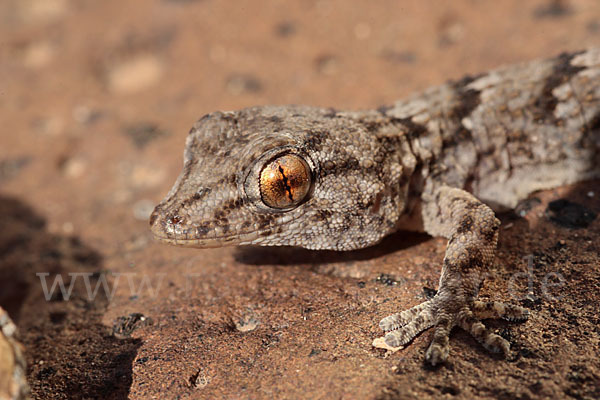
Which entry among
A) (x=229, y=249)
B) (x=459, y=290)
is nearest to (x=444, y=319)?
(x=459, y=290)

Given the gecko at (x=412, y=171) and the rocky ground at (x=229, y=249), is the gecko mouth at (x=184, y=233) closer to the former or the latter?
the gecko at (x=412, y=171)

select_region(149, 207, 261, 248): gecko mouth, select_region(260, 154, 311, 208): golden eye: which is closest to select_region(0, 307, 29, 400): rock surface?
select_region(149, 207, 261, 248): gecko mouth

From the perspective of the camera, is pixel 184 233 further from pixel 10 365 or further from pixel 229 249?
pixel 10 365

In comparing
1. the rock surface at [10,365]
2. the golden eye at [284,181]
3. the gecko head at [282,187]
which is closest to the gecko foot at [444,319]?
the gecko head at [282,187]

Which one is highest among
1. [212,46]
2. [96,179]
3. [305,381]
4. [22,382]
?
[212,46]

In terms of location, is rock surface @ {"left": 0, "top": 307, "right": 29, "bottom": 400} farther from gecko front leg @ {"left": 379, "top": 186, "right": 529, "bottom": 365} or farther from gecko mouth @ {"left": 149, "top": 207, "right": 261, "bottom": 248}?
gecko front leg @ {"left": 379, "top": 186, "right": 529, "bottom": 365}

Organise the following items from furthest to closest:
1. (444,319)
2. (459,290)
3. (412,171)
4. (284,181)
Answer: (412,171)
(284,181)
(459,290)
(444,319)

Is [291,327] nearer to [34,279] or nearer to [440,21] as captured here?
[34,279]

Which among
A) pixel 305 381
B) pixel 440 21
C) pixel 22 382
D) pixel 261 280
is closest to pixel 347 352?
pixel 305 381
